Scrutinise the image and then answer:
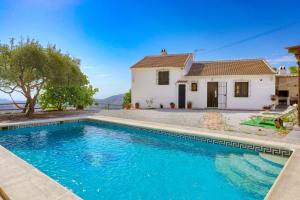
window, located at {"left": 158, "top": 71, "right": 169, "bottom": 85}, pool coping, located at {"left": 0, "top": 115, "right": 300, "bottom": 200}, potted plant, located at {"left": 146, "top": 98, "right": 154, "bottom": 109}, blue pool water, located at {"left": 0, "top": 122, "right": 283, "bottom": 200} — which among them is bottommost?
blue pool water, located at {"left": 0, "top": 122, "right": 283, "bottom": 200}

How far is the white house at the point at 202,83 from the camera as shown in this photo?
1789cm

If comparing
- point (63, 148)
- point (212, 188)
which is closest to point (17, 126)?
point (63, 148)

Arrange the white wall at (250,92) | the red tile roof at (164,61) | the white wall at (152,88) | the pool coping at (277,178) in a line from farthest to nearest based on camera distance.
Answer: the red tile roof at (164,61)
the white wall at (152,88)
the white wall at (250,92)
the pool coping at (277,178)

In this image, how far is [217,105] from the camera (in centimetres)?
1934

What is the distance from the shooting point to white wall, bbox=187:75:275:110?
57.4 feet

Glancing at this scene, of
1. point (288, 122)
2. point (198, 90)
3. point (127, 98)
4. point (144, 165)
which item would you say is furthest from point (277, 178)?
point (127, 98)

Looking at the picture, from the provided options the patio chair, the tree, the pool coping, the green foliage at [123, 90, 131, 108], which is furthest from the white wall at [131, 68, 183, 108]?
the pool coping

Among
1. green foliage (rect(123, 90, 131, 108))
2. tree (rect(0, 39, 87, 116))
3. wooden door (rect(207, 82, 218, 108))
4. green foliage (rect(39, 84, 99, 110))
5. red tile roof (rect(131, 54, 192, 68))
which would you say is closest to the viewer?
tree (rect(0, 39, 87, 116))

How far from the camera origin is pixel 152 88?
20.9 metres

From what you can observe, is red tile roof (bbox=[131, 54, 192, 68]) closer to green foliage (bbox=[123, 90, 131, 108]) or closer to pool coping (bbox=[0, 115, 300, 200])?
green foliage (bbox=[123, 90, 131, 108])

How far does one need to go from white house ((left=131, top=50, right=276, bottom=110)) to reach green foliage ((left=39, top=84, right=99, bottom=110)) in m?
5.10

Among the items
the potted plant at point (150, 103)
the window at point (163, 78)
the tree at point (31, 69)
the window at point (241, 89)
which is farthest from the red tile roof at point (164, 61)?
the tree at point (31, 69)

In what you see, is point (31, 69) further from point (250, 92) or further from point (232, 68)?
point (250, 92)

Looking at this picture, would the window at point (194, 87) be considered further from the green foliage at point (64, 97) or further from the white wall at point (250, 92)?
the green foliage at point (64, 97)
